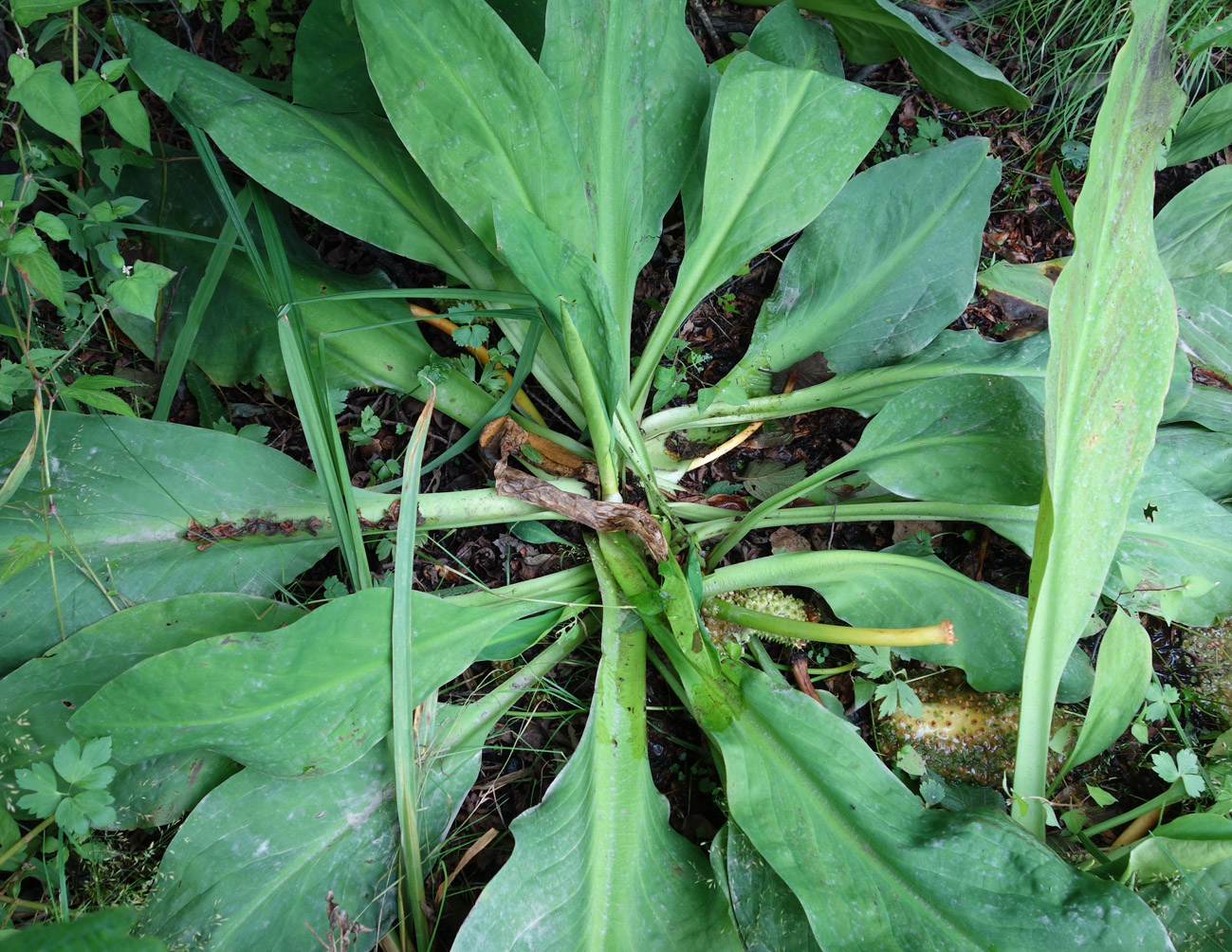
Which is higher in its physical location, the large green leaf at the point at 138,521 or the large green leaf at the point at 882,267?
the large green leaf at the point at 882,267

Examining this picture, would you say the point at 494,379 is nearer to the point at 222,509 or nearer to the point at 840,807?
the point at 222,509

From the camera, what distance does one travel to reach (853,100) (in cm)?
145

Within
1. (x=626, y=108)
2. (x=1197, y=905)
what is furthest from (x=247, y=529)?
(x=1197, y=905)

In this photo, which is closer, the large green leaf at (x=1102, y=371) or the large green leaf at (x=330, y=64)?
the large green leaf at (x=1102, y=371)

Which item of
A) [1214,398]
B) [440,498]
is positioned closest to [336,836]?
[440,498]

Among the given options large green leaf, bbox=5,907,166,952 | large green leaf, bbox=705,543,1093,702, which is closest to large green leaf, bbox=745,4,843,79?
large green leaf, bbox=705,543,1093,702

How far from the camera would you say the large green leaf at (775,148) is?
1.42 metres

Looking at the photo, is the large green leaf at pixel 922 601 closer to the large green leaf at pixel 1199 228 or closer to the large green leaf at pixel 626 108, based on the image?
the large green leaf at pixel 626 108

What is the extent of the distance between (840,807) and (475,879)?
0.74 metres

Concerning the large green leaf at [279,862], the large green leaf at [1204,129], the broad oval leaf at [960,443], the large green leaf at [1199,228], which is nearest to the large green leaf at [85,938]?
the large green leaf at [279,862]

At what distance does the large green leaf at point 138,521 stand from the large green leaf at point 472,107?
0.66 m

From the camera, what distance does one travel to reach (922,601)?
1479 mm

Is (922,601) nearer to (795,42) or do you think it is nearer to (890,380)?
(890,380)

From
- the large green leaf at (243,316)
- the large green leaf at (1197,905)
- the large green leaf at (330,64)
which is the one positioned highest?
the large green leaf at (330,64)
